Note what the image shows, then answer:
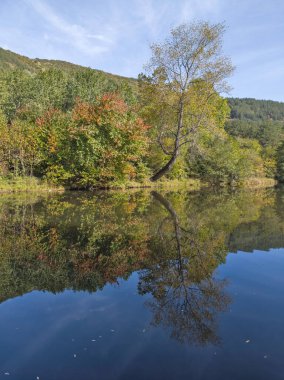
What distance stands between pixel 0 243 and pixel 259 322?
762 cm

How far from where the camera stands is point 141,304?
5977mm

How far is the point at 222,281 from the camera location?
7113mm

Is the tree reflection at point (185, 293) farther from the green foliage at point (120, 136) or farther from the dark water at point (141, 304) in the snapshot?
the green foliage at point (120, 136)

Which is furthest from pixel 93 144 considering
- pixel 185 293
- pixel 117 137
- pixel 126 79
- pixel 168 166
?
pixel 126 79

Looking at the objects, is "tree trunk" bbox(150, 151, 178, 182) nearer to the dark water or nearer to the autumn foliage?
the autumn foliage

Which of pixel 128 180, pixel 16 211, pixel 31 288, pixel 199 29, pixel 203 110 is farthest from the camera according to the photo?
pixel 128 180

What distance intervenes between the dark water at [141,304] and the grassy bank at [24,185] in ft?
56.9

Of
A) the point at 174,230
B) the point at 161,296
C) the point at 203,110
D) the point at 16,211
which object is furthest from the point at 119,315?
the point at 203,110

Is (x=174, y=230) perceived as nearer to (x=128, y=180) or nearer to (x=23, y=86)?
(x=128, y=180)

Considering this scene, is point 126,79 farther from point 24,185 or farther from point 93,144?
point 24,185

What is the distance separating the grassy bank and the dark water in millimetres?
17356

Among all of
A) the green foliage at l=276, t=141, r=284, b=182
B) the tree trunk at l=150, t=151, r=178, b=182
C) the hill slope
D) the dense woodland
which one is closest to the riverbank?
the dense woodland

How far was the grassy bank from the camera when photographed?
2823cm

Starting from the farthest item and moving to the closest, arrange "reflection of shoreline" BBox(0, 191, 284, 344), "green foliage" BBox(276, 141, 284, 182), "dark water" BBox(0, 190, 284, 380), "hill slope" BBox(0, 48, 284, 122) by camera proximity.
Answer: "hill slope" BBox(0, 48, 284, 122)
"green foliage" BBox(276, 141, 284, 182)
"reflection of shoreline" BBox(0, 191, 284, 344)
"dark water" BBox(0, 190, 284, 380)
